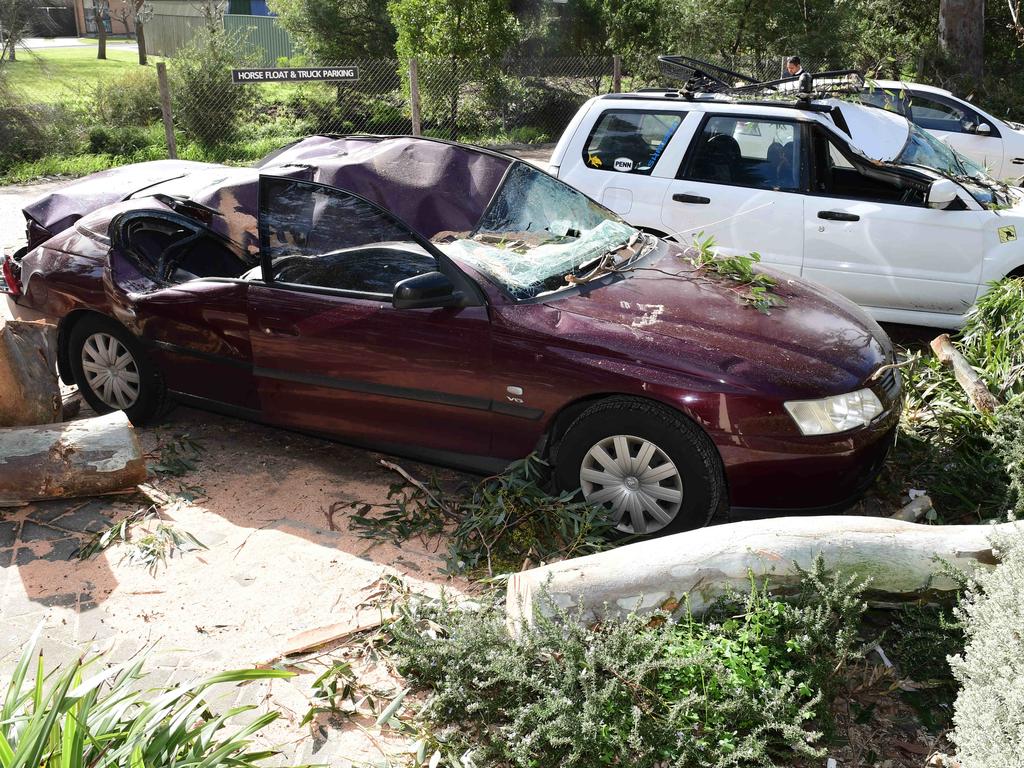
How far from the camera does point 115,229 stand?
577 centimetres

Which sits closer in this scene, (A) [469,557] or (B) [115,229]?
(A) [469,557]

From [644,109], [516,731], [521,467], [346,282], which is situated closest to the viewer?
[516,731]

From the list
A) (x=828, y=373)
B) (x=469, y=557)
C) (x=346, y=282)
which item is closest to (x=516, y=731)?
(x=469, y=557)

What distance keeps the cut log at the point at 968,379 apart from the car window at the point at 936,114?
767cm

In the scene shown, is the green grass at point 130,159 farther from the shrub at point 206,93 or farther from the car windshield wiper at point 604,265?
the car windshield wiper at point 604,265

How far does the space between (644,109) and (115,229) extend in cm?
403

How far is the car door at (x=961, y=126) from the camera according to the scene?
11852 mm

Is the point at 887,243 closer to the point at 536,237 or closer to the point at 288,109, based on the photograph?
the point at 536,237

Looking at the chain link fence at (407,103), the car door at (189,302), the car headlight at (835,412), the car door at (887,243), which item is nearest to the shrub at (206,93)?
the chain link fence at (407,103)

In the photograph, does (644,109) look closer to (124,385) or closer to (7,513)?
(124,385)

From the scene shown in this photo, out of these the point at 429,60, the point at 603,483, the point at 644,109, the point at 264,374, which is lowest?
the point at 603,483

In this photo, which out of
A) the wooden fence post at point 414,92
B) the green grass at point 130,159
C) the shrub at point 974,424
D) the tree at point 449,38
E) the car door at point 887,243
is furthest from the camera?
the tree at point 449,38

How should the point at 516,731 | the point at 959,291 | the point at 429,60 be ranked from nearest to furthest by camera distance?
Answer: the point at 516,731 < the point at 959,291 < the point at 429,60

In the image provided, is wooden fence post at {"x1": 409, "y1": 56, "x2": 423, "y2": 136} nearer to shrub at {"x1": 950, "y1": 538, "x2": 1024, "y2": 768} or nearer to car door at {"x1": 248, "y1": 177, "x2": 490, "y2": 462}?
car door at {"x1": 248, "y1": 177, "x2": 490, "y2": 462}
